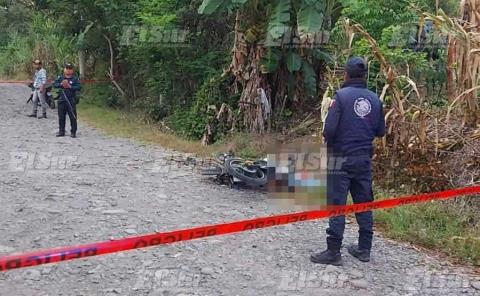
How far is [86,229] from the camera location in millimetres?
5773

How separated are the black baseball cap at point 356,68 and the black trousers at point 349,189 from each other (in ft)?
2.28

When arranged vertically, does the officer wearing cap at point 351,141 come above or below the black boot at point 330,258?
above

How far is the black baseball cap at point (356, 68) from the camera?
190 inches

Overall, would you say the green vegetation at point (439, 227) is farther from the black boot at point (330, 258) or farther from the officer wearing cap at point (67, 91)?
the officer wearing cap at point (67, 91)

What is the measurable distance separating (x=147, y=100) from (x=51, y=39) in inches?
340

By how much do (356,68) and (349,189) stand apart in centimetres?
105

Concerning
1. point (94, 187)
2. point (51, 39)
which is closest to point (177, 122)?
point (94, 187)

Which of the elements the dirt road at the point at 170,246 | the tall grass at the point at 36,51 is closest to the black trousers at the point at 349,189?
the dirt road at the point at 170,246

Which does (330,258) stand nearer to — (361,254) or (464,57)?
(361,254)

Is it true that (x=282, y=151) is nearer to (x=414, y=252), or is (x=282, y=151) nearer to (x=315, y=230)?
(x=315, y=230)

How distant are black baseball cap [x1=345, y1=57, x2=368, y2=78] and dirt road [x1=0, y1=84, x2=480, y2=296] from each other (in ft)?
5.39

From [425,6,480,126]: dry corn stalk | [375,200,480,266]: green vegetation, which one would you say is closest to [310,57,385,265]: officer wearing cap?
[375,200,480,266]: green vegetation

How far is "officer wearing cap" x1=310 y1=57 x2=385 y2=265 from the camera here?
16.0ft

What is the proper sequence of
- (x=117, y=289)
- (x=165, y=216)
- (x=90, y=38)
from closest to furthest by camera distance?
1. (x=117, y=289)
2. (x=165, y=216)
3. (x=90, y=38)
